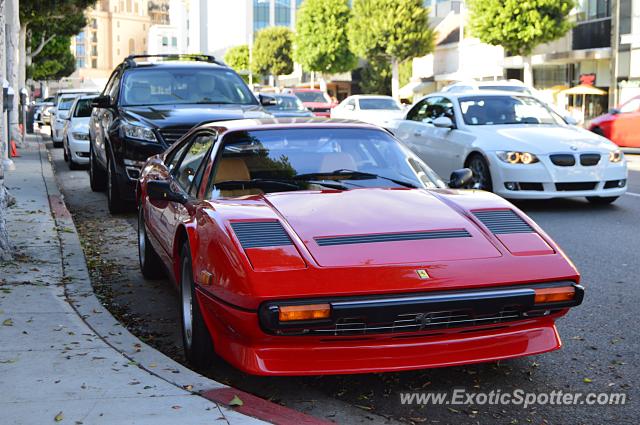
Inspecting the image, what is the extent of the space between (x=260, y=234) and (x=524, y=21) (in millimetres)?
41429

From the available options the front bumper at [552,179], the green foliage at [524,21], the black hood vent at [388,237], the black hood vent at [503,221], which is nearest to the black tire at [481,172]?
the front bumper at [552,179]

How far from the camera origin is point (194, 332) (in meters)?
4.97

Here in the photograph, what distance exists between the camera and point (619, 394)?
478cm

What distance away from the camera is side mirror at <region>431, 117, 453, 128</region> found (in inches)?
498

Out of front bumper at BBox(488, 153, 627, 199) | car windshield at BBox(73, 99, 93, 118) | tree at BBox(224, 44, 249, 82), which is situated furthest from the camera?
tree at BBox(224, 44, 249, 82)

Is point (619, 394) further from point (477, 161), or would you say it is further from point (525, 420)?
point (477, 161)

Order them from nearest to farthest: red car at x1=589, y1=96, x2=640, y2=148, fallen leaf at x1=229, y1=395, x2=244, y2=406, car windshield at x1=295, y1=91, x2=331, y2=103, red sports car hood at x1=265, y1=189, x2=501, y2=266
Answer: fallen leaf at x1=229, y1=395, x2=244, y2=406, red sports car hood at x1=265, y1=189, x2=501, y2=266, red car at x1=589, y1=96, x2=640, y2=148, car windshield at x1=295, y1=91, x2=331, y2=103

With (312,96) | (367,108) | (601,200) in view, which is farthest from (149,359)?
(312,96)

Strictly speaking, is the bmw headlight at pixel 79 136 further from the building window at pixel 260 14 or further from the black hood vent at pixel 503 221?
the building window at pixel 260 14

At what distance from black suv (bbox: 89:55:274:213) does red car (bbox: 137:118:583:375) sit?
534 cm

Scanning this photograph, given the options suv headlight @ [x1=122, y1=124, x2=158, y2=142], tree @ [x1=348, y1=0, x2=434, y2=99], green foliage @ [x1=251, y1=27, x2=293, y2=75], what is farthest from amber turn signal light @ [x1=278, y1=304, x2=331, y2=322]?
green foliage @ [x1=251, y1=27, x2=293, y2=75]

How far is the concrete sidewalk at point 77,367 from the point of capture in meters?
4.21

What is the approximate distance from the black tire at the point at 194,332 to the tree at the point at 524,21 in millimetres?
40388

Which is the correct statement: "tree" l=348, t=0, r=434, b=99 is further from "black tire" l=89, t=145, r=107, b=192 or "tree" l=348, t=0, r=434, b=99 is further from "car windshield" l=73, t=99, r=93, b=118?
"black tire" l=89, t=145, r=107, b=192
